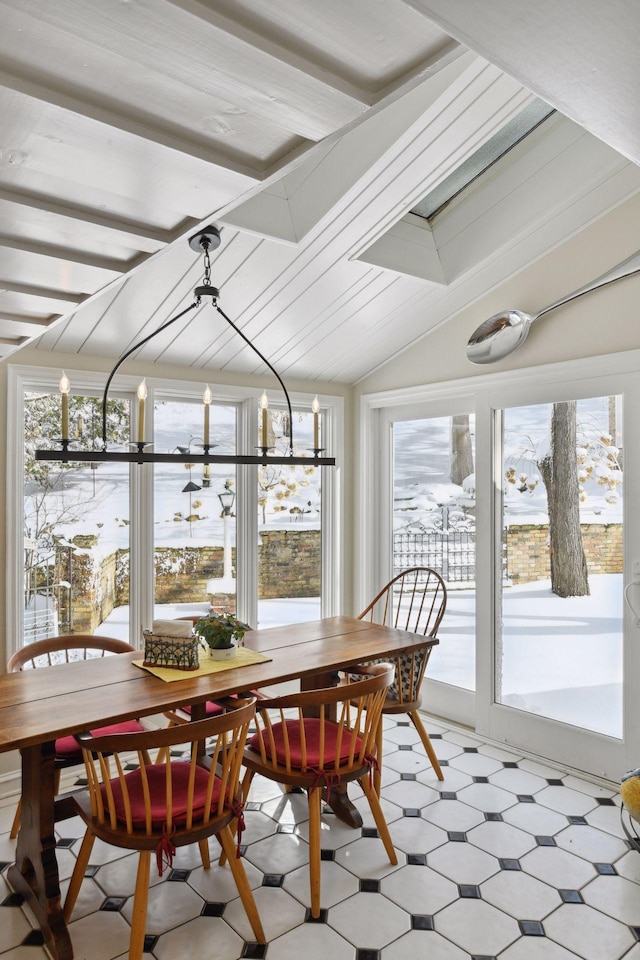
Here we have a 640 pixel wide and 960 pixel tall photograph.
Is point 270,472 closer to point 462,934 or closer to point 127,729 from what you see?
point 127,729

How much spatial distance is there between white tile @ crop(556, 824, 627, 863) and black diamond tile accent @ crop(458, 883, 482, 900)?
1.63 ft

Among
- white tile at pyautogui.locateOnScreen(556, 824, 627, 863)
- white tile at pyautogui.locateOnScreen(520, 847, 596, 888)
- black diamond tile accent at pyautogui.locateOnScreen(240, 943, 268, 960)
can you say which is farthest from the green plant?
white tile at pyautogui.locateOnScreen(556, 824, 627, 863)

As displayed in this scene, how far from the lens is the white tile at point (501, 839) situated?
2.58m

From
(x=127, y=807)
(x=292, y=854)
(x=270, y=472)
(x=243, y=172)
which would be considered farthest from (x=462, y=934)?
(x=270, y=472)

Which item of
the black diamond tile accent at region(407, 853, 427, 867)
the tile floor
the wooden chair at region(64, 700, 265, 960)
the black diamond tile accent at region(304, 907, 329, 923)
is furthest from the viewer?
the black diamond tile accent at region(407, 853, 427, 867)

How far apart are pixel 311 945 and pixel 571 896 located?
965 millimetres

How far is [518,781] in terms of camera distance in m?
3.15

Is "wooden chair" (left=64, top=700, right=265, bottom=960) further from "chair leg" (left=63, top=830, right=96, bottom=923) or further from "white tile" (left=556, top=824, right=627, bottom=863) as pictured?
"white tile" (left=556, top=824, right=627, bottom=863)

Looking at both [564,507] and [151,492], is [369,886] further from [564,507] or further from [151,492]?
[151,492]

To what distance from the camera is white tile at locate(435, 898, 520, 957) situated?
2046mm

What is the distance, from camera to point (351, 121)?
104 cm

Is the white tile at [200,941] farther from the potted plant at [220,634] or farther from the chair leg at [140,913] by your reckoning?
the potted plant at [220,634]

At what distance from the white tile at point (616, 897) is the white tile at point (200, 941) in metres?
1.26

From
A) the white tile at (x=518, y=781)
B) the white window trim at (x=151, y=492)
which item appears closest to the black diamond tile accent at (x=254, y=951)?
the white tile at (x=518, y=781)
